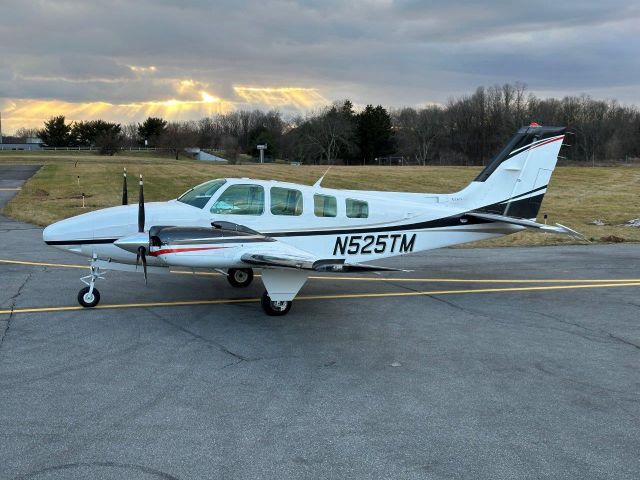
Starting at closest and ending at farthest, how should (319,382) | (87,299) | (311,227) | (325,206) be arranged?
(319,382), (87,299), (311,227), (325,206)

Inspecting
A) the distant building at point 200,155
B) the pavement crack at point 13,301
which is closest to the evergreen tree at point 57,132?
the distant building at point 200,155

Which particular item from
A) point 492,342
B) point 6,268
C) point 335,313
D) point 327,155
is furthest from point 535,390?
point 327,155


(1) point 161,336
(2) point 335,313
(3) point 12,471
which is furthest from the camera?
(2) point 335,313

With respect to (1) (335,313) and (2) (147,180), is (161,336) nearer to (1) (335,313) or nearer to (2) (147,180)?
(1) (335,313)

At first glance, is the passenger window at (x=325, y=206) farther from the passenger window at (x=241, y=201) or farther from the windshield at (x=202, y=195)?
the windshield at (x=202, y=195)

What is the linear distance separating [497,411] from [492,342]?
109 inches

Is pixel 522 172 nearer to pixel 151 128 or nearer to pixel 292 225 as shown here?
pixel 292 225

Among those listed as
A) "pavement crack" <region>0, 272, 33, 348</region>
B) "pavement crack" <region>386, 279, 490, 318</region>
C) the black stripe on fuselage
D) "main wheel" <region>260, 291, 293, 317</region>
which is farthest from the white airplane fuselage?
"pavement crack" <region>0, 272, 33, 348</region>

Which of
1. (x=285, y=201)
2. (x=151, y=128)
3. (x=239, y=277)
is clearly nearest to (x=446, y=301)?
(x=285, y=201)

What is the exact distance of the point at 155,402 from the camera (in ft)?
22.0

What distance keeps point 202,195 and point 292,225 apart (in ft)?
6.15

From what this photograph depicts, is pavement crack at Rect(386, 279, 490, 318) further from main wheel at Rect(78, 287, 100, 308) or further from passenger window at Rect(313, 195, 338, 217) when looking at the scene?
main wheel at Rect(78, 287, 100, 308)

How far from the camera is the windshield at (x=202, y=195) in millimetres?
11102

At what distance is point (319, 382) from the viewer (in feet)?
24.5
